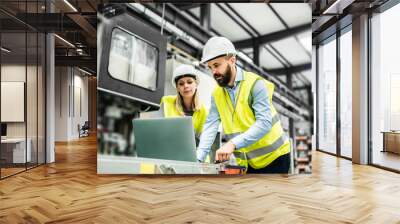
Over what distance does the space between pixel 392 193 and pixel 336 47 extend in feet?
15.7

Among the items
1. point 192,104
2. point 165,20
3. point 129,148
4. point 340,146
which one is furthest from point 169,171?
point 340,146

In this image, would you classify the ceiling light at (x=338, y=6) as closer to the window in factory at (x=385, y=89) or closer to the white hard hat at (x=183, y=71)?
the window in factory at (x=385, y=89)

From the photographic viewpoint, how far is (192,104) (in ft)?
17.9

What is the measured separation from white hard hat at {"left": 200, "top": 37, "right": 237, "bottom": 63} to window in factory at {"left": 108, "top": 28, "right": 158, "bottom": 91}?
0.76m

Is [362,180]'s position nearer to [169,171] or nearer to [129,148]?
[169,171]

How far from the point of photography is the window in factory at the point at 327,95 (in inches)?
348

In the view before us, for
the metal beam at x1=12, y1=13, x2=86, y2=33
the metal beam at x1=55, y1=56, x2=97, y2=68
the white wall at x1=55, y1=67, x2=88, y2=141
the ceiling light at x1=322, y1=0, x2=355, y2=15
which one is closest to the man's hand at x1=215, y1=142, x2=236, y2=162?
the ceiling light at x1=322, y1=0, x2=355, y2=15

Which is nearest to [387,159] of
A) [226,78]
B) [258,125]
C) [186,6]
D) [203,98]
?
[258,125]

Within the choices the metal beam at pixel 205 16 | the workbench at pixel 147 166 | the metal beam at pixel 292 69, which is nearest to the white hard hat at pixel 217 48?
the metal beam at pixel 205 16

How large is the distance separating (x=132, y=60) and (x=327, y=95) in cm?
580

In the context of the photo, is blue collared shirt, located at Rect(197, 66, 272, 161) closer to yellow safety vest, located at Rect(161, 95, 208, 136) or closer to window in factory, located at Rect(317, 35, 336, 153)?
yellow safety vest, located at Rect(161, 95, 208, 136)

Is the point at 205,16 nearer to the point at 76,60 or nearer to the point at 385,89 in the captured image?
the point at 385,89

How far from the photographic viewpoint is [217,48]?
214 inches

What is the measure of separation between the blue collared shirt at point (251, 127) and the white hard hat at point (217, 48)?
32cm
